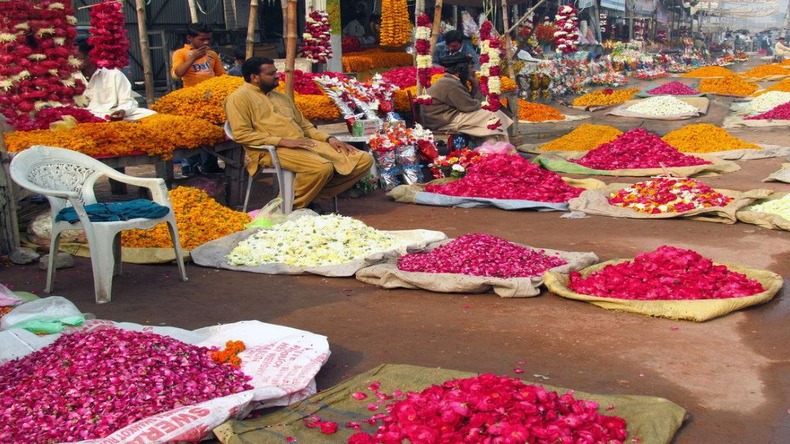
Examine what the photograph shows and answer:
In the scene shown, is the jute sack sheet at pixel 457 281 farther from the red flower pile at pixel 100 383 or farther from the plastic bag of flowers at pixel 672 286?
the red flower pile at pixel 100 383

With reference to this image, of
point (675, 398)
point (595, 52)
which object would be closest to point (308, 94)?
point (675, 398)

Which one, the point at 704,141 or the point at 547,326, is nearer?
the point at 547,326

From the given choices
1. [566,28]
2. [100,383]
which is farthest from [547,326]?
[566,28]

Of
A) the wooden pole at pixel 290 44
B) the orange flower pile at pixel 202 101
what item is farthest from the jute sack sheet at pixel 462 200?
the orange flower pile at pixel 202 101

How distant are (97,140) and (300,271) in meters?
2.47

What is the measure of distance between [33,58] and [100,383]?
16.2ft

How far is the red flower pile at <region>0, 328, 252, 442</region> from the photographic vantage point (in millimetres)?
3412

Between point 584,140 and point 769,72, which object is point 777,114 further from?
point 769,72

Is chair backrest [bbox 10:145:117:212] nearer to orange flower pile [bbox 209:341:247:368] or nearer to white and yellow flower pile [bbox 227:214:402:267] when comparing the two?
white and yellow flower pile [bbox 227:214:402:267]

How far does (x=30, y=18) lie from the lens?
7590 millimetres

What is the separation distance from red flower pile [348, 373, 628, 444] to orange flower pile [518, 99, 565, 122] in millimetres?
13571

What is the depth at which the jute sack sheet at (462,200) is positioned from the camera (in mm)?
8711

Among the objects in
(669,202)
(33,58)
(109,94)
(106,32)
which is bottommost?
(669,202)

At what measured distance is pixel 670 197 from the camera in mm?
8281
